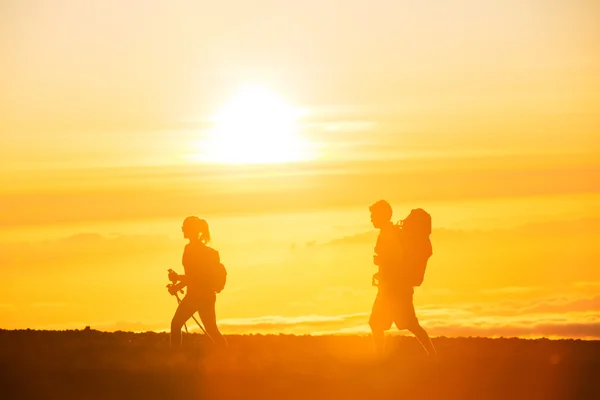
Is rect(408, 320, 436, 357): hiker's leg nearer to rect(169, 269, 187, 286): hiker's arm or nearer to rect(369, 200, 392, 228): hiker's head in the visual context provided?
rect(369, 200, 392, 228): hiker's head

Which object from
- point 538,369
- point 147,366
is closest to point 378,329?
point 538,369

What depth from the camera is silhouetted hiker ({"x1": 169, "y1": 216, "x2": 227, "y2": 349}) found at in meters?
21.8

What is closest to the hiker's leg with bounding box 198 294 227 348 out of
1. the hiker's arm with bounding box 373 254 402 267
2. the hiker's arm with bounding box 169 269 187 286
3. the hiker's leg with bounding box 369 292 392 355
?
the hiker's arm with bounding box 169 269 187 286

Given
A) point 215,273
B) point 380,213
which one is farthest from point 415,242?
point 215,273

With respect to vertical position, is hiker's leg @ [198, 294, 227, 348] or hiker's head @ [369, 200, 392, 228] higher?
hiker's head @ [369, 200, 392, 228]

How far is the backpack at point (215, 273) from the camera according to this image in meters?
21.9

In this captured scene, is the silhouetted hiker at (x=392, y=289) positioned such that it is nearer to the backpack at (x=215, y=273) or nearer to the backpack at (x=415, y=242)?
the backpack at (x=415, y=242)

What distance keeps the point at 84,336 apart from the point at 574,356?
10.8 metres

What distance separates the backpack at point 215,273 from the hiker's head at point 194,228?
30cm

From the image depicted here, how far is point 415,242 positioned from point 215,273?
386 centimetres

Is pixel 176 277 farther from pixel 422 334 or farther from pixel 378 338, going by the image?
pixel 422 334

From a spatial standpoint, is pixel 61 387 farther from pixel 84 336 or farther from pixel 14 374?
pixel 84 336

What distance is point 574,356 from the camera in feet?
72.7

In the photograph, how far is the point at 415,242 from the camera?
20.5m
